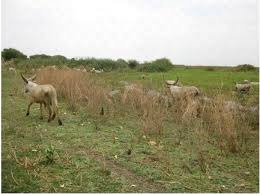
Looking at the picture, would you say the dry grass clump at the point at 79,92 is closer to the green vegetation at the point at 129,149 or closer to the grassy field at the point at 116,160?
the green vegetation at the point at 129,149

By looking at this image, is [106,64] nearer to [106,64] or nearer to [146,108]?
[106,64]

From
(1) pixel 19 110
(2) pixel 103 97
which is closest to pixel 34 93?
(1) pixel 19 110

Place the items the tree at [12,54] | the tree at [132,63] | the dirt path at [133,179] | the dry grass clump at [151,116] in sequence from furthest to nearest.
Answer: the tree at [12,54]
the tree at [132,63]
the dry grass clump at [151,116]
the dirt path at [133,179]

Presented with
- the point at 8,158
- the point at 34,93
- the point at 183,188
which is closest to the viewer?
the point at 183,188

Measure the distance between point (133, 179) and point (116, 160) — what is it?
0.70 meters

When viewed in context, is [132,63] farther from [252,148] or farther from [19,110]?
[252,148]

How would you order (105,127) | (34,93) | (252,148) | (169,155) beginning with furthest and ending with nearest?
(34,93) → (105,127) → (252,148) → (169,155)

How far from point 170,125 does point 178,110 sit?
22.1 inches

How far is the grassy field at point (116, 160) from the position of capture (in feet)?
15.9

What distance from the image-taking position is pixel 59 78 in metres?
12.8

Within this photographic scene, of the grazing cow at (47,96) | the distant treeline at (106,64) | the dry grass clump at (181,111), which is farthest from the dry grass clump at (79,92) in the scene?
the distant treeline at (106,64)

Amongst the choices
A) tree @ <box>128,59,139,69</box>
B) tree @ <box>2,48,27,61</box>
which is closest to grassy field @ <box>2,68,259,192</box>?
tree @ <box>128,59,139,69</box>

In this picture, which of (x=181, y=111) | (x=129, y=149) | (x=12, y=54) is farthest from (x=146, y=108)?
(x=12, y=54)

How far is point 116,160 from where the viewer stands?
569 cm
